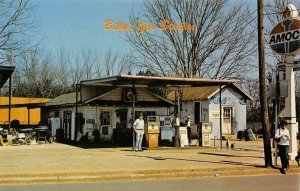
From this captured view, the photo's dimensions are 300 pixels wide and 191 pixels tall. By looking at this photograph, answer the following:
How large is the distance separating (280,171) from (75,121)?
1645 cm

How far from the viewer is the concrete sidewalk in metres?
13.7

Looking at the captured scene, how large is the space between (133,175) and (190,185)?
2.23 meters

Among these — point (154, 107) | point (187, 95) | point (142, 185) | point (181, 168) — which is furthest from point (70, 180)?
point (187, 95)

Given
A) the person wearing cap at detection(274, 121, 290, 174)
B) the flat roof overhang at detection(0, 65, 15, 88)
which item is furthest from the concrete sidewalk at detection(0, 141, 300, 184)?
the flat roof overhang at detection(0, 65, 15, 88)

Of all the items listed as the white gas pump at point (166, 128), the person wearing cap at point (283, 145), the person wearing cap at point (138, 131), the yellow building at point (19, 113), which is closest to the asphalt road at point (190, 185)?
the person wearing cap at point (283, 145)

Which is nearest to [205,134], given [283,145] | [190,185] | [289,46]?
[289,46]

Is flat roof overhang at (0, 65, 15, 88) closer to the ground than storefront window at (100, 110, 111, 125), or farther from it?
farther from it

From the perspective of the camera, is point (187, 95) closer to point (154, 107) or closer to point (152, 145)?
point (154, 107)

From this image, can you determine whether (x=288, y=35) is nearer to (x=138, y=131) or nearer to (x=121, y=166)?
(x=138, y=131)

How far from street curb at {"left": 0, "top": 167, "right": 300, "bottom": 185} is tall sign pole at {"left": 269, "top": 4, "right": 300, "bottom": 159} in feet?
9.96

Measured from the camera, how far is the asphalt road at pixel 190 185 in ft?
38.8

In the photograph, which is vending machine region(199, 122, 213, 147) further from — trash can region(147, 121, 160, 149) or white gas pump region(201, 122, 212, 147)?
trash can region(147, 121, 160, 149)

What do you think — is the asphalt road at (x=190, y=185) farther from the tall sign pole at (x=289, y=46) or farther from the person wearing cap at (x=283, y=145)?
the tall sign pole at (x=289, y=46)

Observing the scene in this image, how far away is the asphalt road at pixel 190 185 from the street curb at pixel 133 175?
64cm
